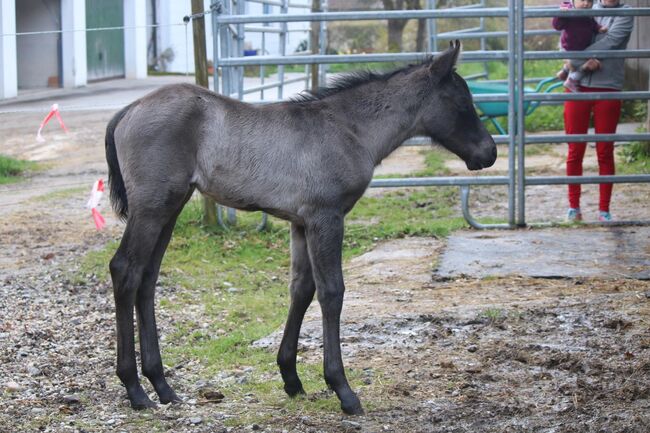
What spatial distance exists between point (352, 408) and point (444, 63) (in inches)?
75.9

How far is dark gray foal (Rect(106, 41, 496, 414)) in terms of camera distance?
5008 millimetres

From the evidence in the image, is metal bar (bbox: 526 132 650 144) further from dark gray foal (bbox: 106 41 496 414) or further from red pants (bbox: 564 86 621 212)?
dark gray foal (bbox: 106 41 496 414)

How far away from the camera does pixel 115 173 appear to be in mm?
5301

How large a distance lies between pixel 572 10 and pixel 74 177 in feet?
21.1

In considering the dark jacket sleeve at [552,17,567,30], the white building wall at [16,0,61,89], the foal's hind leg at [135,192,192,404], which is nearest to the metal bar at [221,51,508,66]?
the dark jacket sleeve at [552,17,567,30]

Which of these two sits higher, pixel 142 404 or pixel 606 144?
pixel 606 144

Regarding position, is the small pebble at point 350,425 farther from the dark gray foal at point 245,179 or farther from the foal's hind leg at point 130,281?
the foal's hind leg at point 130,281

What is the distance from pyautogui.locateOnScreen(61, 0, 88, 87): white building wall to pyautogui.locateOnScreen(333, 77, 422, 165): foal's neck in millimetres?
13555

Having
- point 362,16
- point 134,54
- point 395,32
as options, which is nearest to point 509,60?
point 362,16

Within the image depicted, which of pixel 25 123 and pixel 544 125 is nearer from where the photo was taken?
pixel 25 123

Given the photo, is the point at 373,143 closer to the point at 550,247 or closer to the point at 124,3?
the point at 550,247

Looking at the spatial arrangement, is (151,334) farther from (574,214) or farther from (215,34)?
(574,214)

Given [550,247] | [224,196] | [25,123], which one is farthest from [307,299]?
[25,123]

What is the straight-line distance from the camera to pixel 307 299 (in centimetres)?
530
